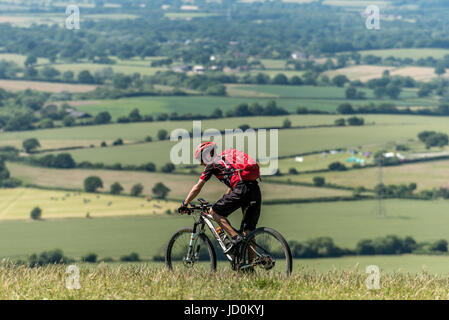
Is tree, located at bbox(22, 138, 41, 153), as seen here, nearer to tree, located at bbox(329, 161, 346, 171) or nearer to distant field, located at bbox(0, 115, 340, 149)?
distant field, located at bbox(0, 115, 340, 149)

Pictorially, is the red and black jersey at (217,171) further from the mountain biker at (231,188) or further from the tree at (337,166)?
the tree at (337,166)

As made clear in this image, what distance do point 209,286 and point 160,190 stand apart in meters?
67.4

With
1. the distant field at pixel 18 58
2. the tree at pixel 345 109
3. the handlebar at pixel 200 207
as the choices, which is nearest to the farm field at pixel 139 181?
the tree at pixel 345 109

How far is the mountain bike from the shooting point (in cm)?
740

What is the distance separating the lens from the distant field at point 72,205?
71.6m

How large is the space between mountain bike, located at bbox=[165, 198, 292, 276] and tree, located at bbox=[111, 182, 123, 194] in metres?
70.2

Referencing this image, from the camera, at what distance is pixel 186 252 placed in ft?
27.3

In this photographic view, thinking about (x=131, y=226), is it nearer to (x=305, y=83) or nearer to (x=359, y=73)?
(x=305, y=83)

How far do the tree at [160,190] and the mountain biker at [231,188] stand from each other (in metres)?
64.7

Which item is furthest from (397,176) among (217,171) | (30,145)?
(217,171)

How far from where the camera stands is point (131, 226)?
65.9m

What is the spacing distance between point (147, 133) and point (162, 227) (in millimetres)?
34348

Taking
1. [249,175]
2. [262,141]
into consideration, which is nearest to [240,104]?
[262,141]

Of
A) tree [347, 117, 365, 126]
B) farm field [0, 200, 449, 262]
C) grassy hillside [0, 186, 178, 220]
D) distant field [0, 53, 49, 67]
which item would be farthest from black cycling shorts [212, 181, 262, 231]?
distant field [0, 53, 49, 67]
